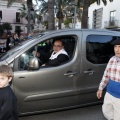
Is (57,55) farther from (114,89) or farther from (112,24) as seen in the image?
(112,24)

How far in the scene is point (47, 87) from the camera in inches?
177

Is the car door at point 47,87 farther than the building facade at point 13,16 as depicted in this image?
No

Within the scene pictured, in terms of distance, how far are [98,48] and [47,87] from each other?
1.24 m

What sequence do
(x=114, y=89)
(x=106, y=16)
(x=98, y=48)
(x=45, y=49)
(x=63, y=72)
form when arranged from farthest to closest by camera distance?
1. (x=106, y=16)
2. (x=45, y=49)
3. (x=98, y=48)
4. (x=63, y=72)
5. (x=114, y=89)

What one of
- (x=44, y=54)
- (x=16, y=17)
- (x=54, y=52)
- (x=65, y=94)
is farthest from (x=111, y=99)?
(x=16, y=17)

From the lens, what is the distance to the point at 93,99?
501cm

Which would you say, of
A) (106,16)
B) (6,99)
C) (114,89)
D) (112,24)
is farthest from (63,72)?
(106,16)

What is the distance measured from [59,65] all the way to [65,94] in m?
0.49

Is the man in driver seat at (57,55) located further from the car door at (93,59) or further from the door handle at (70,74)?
the car door at (93,59)

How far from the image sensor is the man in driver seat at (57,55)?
470 cm

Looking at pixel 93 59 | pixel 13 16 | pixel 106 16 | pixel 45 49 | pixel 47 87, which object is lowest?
pixel 47 87

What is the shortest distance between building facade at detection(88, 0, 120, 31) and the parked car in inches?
1303

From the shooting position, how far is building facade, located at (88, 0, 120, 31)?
139 ft

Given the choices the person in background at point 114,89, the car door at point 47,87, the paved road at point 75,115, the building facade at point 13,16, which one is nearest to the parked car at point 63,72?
the car door at point 47,87
